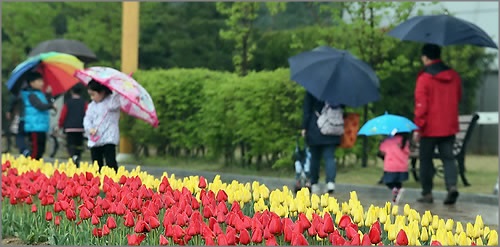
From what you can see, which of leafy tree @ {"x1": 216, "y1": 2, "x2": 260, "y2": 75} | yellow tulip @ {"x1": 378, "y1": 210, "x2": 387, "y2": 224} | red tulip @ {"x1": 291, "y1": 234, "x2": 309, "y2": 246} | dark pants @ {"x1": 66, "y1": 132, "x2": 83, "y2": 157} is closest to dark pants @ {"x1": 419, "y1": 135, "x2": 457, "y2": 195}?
dark pants @ {"x1": 66, "y1": 132, "x2": 83, "y2": 157}

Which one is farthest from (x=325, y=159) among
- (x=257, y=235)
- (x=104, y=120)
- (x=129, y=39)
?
(x=129, y=39)

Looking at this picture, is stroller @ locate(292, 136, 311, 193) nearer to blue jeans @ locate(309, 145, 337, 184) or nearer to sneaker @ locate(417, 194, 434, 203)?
blue jeans @ locate(309, 145, 337, 184)

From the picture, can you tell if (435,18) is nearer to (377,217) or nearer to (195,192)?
(195,192)

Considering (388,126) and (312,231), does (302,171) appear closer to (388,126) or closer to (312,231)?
(388,126)

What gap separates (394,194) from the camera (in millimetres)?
13133

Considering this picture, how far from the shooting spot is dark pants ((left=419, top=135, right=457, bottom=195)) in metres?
12.8

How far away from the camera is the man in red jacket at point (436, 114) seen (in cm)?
1270

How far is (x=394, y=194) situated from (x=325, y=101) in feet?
4.76

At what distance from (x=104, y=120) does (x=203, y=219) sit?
16.2 feet

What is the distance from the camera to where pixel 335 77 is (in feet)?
44.2

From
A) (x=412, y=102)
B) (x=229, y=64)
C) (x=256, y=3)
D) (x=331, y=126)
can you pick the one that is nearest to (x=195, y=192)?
(x=331, y=126)

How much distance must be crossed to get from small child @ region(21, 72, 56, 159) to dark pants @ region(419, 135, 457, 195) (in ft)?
17.2

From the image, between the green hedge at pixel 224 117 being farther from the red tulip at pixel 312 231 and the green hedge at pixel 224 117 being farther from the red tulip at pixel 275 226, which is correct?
the red tulip at pixel 275 226

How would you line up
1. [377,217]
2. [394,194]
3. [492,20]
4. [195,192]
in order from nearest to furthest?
[377,217] < [195,192] < [394,194] < [492,20]
